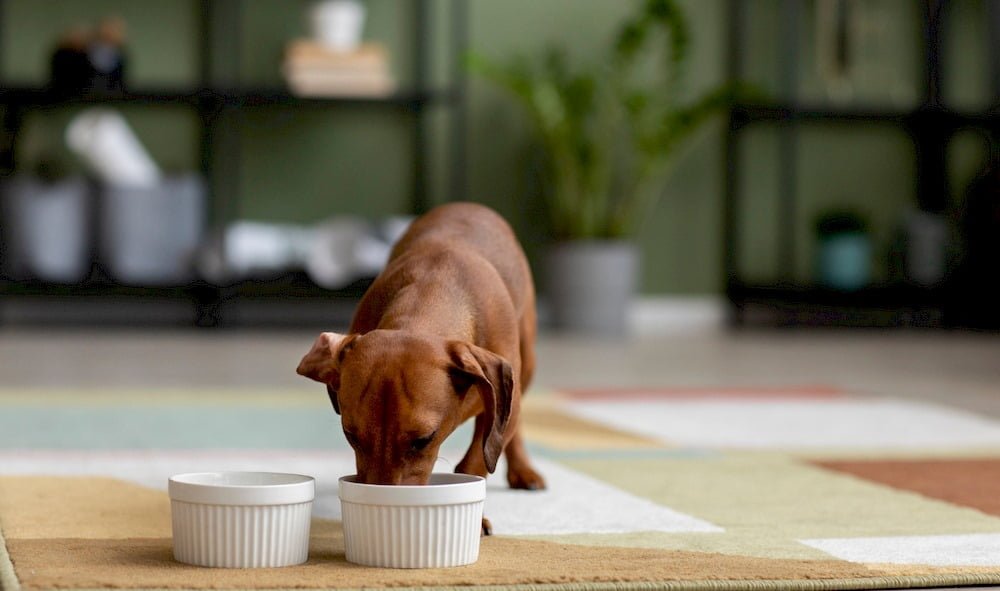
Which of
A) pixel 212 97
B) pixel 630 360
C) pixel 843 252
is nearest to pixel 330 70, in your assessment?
pixel 212 97

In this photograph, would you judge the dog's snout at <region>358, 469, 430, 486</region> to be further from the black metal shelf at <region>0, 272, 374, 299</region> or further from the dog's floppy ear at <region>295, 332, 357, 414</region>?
the black metal shelf at <region>0, 272, 374, 299</region>

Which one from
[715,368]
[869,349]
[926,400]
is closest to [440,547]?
[926,400]

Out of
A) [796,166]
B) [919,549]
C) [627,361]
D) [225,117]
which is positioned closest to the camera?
[919,549]

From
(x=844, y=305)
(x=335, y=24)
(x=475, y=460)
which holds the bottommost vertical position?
(x=844, y=305)

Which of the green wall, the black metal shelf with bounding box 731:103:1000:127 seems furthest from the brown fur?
the black metal shelf with bounding box 731:103:1000:127

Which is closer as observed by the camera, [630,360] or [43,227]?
[630,360]

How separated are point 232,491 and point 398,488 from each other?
15 cm

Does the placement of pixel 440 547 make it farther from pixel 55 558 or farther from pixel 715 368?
pixel 715 368

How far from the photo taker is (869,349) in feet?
15.4

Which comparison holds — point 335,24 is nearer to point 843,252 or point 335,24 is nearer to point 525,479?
point 843,252

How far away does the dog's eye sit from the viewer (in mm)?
1337

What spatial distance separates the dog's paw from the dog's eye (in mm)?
551

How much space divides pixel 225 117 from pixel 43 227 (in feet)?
2.39

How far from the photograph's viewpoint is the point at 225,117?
5.08m
